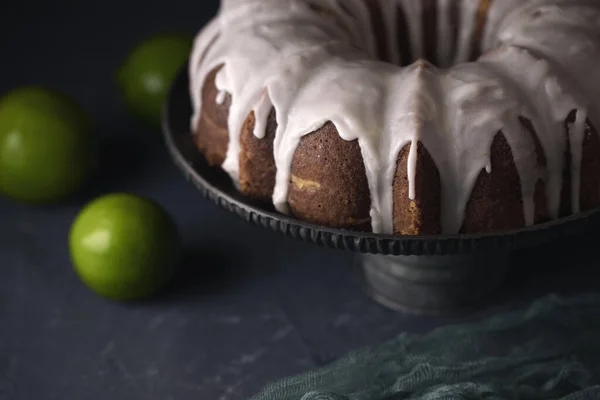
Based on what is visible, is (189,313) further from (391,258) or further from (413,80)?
(413,80)

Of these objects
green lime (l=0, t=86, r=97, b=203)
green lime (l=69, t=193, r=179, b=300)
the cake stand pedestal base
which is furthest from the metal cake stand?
green lime (l=0, t=86, r=97, b=203)

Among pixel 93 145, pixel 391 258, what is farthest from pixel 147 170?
pixel 391 258

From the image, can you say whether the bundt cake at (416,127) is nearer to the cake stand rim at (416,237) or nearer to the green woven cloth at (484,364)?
the cake stand rim at (416,237)

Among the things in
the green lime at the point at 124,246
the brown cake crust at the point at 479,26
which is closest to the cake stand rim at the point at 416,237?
the green lime at the point at 124,246

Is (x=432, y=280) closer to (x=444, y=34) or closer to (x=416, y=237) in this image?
(x=416, y=237)

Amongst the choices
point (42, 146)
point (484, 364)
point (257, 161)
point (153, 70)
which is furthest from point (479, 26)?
point (42, 146)

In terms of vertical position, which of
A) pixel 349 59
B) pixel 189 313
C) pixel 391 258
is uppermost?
pixel 349 59
